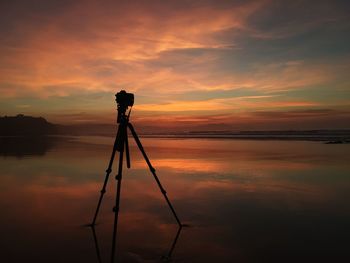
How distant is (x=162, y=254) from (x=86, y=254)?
1331 mm

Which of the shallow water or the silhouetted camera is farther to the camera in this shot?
the silhouetted camera

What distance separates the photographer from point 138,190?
1080 centimetres

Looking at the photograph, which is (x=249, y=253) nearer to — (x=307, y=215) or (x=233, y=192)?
(x=307, y=215)

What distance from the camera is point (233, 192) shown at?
34.5ft

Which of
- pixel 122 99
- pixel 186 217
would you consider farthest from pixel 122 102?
pixel 186 217

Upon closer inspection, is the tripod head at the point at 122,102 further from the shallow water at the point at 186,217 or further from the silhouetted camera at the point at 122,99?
the shallow water at the point at 186,217

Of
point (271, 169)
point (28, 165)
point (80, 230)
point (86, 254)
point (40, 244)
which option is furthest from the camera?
point (28, 165)

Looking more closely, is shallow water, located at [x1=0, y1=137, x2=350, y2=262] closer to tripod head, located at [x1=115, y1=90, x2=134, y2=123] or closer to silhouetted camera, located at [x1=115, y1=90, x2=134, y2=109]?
tripod head, located at [x1=115, y1=90, x2=134, y2=123]

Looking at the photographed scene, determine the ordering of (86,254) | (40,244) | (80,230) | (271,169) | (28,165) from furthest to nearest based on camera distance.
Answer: (28,165), (271,169), (80,230), (40,244), (86,254)

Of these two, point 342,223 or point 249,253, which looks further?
point 342,223

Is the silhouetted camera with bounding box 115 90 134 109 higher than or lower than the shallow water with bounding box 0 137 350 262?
higher

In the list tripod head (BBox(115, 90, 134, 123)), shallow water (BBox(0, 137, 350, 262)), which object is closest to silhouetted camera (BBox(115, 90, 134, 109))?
tripod head (BBox(115, 90, 134, 123))

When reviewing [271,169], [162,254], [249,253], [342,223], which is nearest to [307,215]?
[342,223]

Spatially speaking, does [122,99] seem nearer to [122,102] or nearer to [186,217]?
[122,102]
